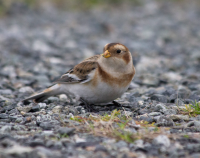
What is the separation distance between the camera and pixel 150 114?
4281 millimetres

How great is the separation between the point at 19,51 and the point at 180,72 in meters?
4.47

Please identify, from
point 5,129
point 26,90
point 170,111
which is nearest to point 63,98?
point 26,90

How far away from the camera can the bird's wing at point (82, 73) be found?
15.8ft

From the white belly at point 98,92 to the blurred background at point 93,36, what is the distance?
73.2 inches

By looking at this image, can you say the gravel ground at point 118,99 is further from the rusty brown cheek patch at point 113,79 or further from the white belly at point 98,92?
the rusty brown cheek patch at point 113,79

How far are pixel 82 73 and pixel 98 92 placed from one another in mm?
478

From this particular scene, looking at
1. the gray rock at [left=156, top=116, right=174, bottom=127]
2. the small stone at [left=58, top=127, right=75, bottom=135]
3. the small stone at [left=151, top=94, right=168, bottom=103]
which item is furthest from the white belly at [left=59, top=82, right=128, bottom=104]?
the small stone at [left=58, top=127, right=75, bottom=135]

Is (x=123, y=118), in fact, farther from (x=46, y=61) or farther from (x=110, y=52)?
(x=46, y=61)

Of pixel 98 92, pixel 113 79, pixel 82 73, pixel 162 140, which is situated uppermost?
pixel 82 73

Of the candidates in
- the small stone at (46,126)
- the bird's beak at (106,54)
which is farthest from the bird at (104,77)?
the small stone at (46,126)

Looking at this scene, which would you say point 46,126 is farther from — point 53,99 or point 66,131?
Result: point 53,99

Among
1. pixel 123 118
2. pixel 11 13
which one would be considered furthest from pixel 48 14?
pixel 123 118

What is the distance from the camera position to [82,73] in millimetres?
4941

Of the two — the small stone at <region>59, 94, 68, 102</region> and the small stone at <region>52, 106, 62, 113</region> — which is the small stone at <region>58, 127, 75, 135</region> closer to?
the small stone at <region>52, 106, 62, 113</region>
